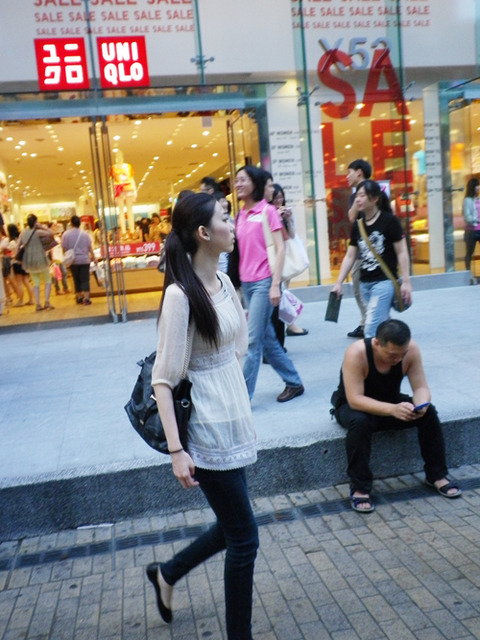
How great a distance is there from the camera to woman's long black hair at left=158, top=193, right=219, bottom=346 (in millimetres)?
2611

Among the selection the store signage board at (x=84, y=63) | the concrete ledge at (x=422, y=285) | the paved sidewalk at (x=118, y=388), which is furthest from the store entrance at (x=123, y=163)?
the concrete ledge at (x=422, y=285)

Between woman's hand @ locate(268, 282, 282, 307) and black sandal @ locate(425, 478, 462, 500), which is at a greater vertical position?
woman's hand @ locate(268, 282, 282, 307)

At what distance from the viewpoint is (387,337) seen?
4.14 metres

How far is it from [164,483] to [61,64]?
8.10m

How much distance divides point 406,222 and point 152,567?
10.1 m

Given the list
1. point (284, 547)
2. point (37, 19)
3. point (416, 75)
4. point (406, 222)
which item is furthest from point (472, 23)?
point (284, 547)

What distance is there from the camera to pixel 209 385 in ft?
8.75

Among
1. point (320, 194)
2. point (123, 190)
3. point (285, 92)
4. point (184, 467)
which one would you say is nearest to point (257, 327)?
point (184, 467)

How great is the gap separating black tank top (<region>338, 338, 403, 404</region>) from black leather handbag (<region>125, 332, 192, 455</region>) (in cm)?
191

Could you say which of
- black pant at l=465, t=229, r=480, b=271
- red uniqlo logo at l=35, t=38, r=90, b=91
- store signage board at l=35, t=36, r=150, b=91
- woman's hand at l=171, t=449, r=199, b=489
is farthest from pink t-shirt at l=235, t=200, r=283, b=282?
black pant at l=465, t=229, r=480, b=271

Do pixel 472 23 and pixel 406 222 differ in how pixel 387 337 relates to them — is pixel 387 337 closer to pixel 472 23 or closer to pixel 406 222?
pixel 406 222

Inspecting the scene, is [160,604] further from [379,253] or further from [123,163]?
[123,163]

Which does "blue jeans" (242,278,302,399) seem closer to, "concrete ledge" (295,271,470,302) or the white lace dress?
the white lace dress

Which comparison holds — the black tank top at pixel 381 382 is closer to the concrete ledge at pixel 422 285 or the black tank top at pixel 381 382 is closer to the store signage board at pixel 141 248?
the concrete ledge at pixel 422 285
